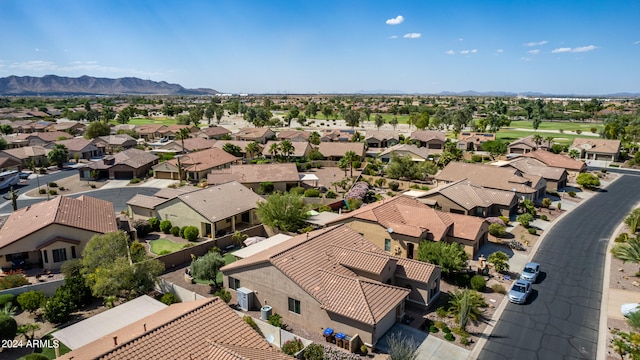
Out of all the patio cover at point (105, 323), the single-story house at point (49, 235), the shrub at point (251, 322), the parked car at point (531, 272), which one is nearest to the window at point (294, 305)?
the shrub at point (251, 322)

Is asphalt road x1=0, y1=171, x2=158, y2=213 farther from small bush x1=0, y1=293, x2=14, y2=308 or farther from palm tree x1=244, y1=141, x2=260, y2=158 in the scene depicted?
palm tree x1=244, y1=141, x2=260, y2=158

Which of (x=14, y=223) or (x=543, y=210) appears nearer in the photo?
(x=14, y=223)

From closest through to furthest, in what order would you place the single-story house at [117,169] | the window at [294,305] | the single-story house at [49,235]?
the window at [294,305], the single-story house at [49,235], the single-story house at [117,169]

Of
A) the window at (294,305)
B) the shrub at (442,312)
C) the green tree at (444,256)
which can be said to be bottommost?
the shrub at (442,312)

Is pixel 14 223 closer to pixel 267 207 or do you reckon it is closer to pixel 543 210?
pixel 267 207

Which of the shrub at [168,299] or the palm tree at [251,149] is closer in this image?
the shrub at [168,299]

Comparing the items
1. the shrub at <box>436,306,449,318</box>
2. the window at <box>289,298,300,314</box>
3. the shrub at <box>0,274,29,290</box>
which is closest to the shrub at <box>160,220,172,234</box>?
the shrub at <box>0,274,29,290</box>

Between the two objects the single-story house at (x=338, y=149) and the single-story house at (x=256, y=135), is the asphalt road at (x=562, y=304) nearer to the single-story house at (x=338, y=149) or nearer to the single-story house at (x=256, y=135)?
the single-story house at (x=338, y=149)

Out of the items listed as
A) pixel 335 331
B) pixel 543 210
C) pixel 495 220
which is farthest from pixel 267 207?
pixel 543 210
